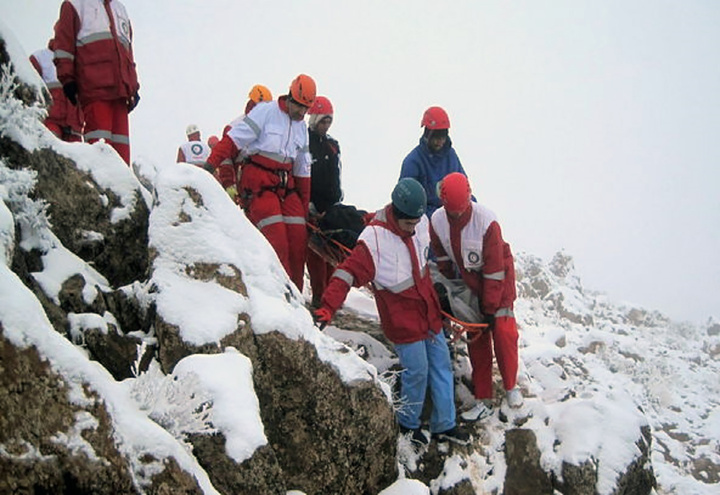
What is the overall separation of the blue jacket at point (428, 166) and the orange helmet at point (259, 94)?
2.42m

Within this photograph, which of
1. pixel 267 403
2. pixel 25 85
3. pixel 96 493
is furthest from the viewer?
pixel 25 85

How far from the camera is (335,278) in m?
4.59

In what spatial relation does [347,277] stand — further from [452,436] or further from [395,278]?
[452,436]

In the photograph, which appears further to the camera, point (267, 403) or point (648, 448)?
point (648, 448)

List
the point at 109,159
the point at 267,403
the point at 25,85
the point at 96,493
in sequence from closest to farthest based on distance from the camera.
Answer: the point at 96,493 → the point at 267,403 → the point at 25,85 → the point at 109,159

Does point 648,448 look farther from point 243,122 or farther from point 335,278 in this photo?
point 243,122

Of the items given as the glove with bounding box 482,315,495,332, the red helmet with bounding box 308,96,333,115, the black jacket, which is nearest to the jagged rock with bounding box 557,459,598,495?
the glove with bounding box 482,315,495,332

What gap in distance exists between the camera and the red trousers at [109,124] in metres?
4.77

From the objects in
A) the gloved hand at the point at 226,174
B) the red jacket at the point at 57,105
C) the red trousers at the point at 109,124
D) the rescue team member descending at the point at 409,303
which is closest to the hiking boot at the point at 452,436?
the rescue team member descending at the point at 409,303

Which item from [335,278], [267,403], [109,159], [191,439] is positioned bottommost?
[267,403]

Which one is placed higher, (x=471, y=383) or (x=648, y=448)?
(x=471, y=383)

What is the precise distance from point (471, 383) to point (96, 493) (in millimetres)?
4519

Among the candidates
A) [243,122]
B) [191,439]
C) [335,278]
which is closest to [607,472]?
[335,278]

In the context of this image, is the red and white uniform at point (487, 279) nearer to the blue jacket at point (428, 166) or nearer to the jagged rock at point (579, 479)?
the blue jacket at point (428, 166)
